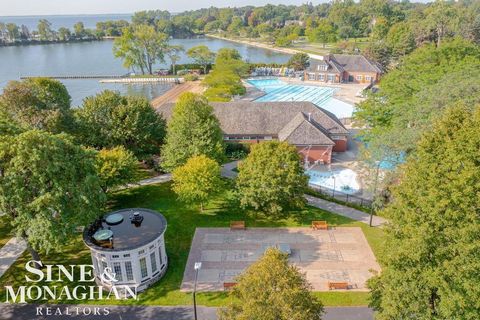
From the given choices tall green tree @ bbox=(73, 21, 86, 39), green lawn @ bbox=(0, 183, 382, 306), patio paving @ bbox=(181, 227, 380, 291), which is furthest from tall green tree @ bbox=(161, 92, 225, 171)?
tall green tree @ bbox=(73, 21, 86, 39)

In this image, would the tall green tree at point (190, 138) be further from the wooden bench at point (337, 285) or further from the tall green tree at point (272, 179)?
the wooden bench at point (337, 285)

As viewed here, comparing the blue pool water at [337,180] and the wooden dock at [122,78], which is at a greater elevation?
the wooden dock at [122,78]

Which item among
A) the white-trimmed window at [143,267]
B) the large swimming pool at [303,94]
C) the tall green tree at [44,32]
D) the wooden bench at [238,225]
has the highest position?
the tall green tree at [44,32]

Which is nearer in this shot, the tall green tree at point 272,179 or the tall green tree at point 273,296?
the tall green tree at point 273,296

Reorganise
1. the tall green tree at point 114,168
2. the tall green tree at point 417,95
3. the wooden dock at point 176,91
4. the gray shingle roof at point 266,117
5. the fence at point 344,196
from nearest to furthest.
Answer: the tall green tree at point 417,95 < the tall green tree at point 114,168 < the fence at point 344,196 < the gray shingle roof at point 266,117 < the wooden dock at point 176,91

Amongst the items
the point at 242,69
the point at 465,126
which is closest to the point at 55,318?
the point at 465,126

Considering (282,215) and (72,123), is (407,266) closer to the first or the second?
(282,215)

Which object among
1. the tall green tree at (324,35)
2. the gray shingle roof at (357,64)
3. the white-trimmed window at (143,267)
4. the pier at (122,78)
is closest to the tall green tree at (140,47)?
the pier at (122,78)
